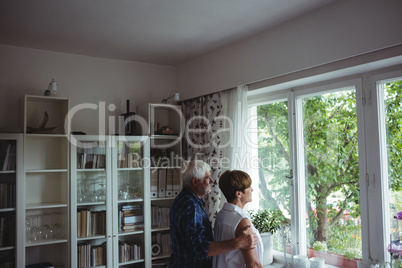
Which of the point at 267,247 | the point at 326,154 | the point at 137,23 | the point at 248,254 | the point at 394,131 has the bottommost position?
the point at 267,247

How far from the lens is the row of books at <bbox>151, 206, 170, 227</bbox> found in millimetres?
4293

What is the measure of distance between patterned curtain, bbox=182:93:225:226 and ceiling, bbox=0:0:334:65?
66 cm

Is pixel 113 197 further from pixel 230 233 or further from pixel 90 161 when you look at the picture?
pixel 230 233

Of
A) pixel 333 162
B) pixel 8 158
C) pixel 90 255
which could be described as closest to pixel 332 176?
pixel 333 162

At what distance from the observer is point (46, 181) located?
3.91 metres

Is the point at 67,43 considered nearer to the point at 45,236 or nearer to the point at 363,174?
the point at 45,236

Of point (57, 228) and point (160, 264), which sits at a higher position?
point (57, 228)

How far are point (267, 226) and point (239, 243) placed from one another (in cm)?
185

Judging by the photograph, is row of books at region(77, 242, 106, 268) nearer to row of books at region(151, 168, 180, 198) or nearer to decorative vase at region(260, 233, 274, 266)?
row of books at region(151, 168, 180, 198)

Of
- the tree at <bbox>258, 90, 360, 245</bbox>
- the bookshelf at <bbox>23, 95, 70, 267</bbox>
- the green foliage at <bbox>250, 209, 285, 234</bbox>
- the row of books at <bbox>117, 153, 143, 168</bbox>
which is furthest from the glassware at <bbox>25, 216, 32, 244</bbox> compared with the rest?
the tree at <bbox>258, 90, 360, 245</bbox>

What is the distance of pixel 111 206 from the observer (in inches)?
153

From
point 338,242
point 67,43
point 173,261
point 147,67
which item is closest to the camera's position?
point 173,261

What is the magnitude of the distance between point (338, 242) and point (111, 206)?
2.29 meters

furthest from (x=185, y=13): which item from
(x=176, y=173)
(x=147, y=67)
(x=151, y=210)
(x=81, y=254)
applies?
(x=81, y=254)
